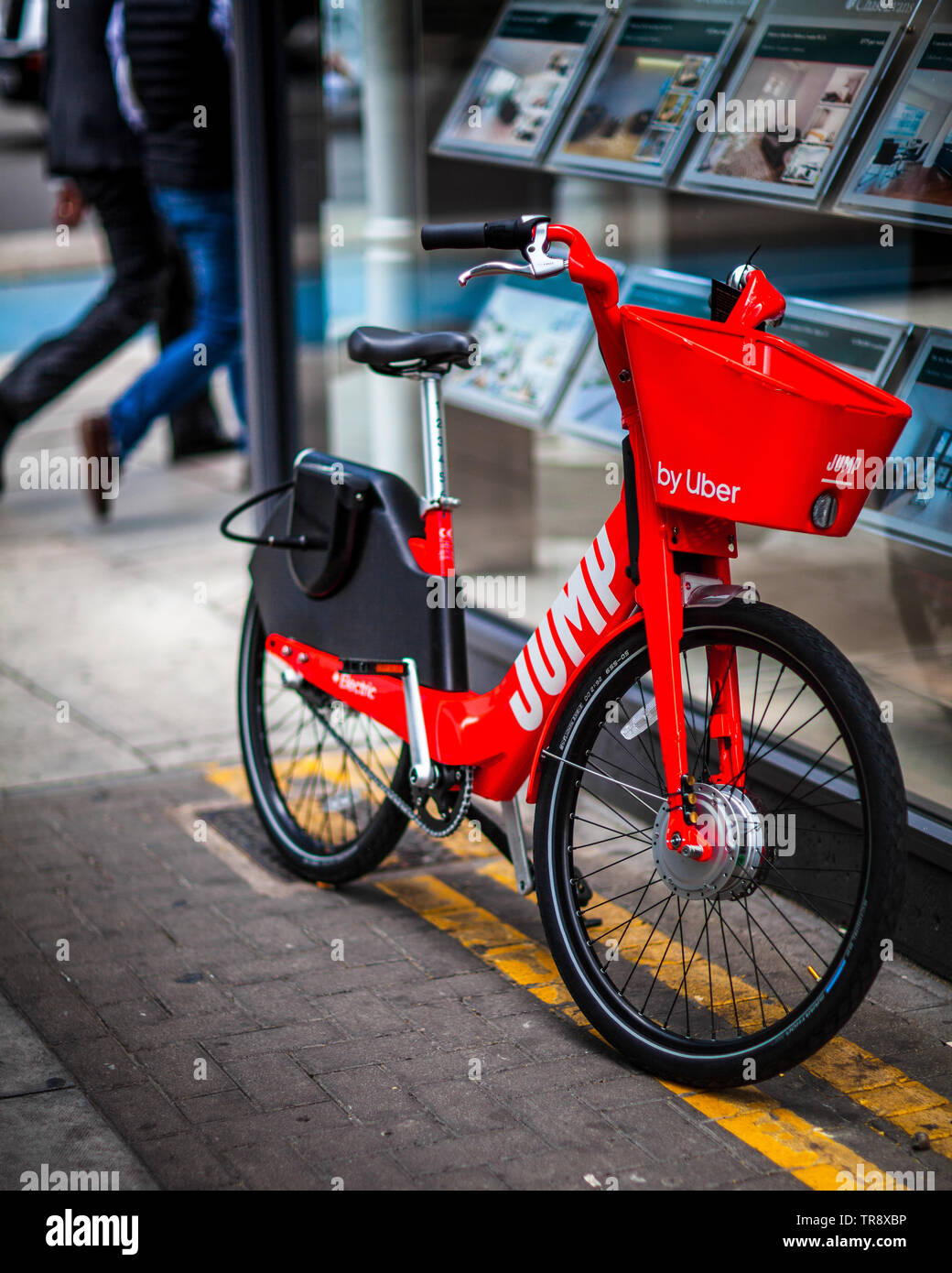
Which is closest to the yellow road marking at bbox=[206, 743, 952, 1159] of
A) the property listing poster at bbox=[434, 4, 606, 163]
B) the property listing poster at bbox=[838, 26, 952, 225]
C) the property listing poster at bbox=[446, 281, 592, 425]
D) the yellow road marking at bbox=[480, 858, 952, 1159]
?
the yellow road marking at bbox=[480, 858, 952, 1159]

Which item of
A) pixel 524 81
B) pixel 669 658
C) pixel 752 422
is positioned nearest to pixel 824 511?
pixel 752 422

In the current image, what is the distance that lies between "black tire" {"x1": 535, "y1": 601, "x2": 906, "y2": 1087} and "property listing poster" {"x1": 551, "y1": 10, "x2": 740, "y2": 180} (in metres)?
1.71

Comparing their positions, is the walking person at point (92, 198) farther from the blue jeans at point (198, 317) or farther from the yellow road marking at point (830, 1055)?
the yellow road marking at point (830, 1055)

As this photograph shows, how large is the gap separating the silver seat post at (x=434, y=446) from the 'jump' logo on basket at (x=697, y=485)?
829mm

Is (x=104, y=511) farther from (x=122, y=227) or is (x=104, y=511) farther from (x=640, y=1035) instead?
(x=640, y=1035)

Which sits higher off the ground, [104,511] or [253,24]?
[253,24]

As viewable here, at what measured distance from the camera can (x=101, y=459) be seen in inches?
313

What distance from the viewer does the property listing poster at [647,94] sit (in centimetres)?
456

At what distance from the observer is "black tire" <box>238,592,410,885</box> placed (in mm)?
4102

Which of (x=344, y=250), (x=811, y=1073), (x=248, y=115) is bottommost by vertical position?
(x=811, y=1073)

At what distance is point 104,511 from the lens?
8047 mm
